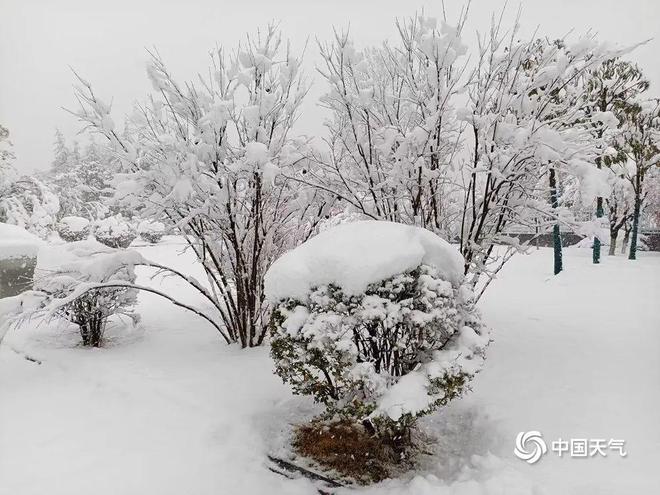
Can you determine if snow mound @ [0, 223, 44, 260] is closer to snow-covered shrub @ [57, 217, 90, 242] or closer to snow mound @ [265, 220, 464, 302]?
snow mound @ [265, 220, 464, 302]

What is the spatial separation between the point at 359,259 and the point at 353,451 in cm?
163

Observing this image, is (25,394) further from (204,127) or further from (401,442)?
(401,442)

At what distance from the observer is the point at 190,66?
18.4 ft

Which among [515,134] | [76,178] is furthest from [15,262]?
[76,178]

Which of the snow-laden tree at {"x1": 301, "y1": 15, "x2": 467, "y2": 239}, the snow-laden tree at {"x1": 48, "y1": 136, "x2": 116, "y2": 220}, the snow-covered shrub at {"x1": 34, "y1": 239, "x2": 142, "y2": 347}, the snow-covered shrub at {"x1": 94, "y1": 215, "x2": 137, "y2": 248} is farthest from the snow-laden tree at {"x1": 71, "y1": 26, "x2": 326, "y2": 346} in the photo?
the snow-laden tree at {"x1": 48, "y1": 136, "x2": 116, "y2": 220}

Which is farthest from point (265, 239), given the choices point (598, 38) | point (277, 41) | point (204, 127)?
point (598, 38)

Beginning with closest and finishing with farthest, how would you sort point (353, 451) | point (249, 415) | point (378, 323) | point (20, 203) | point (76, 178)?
point (378, 323)
point (353, 451)
point (249, 415)
point (20, 203)
point (76, 178)

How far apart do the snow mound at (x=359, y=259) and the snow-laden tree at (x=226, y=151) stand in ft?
5.51

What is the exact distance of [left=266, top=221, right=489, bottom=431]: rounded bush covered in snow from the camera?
3178 mm

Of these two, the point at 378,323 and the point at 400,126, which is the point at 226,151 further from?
the point at 378,323

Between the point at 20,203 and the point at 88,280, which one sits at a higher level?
the point at 20,203

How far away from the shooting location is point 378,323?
326cm

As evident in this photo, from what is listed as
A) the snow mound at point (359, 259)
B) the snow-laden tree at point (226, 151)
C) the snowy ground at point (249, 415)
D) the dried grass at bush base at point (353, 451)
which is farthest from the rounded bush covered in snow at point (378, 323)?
the snow-laden tree at point (226, 151)

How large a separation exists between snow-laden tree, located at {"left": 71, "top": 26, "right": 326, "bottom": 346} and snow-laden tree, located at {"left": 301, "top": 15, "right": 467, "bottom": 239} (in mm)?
576
